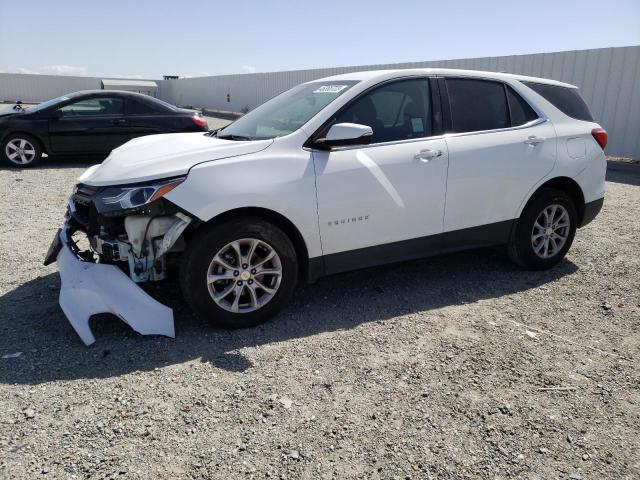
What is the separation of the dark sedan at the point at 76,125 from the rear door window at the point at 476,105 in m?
7.68

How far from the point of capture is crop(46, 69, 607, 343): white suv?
3449mm

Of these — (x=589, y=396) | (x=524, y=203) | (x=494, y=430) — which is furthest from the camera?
(x=524, y=203)

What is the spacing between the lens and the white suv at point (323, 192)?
345 centimetres

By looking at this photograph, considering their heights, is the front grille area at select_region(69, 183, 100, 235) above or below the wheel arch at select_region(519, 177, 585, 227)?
above

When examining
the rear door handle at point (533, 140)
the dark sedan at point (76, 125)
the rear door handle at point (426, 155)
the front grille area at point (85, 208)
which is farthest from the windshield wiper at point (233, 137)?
the dark sedan at point (76, 125)

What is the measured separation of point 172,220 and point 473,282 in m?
2.76

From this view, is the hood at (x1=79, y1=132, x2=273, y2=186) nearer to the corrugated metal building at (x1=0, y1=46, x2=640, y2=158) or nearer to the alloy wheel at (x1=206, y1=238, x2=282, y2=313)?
the alloy wheel at (x1=206, y1=238, x2=282, y2=313)

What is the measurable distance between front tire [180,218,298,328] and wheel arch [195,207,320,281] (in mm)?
57

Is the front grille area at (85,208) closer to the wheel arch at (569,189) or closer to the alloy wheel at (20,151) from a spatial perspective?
the wheel arch at (569,189)

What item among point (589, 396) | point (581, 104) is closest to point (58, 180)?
point (581, 104)

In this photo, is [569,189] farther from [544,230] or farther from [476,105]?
[476,105]

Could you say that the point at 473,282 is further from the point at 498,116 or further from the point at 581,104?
the point at 581,104

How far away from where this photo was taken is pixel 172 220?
11.3 ft

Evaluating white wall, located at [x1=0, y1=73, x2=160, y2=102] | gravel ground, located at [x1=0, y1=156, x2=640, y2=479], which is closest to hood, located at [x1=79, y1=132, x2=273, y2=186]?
gravel ground, located at [x1=0, y1=156, x2=640, y2=479]
